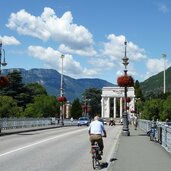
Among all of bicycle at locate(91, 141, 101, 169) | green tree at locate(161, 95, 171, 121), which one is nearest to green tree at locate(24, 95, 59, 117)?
green tree at locate(161, 95, 171, 121)

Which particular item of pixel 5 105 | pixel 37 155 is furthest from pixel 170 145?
pixel 5 105

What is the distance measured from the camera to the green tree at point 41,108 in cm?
10788

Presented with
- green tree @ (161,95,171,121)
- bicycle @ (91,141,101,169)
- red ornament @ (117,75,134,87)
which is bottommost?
bicycle @ (91,141,101,169)

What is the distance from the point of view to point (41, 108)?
366 ft

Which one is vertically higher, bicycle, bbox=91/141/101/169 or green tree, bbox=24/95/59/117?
green tree, bbox=24/95/59/117

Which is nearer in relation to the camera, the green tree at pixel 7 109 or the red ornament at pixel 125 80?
the red ornament at pixel 125 80

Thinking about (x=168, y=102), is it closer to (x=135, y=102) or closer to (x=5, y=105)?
(x=5, y=105)

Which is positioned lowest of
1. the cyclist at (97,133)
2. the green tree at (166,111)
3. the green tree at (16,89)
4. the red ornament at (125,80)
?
the cyclist at (97,133)

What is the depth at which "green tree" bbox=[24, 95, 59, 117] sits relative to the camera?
108 meters

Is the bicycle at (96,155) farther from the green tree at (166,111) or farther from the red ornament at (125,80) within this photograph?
the green tree at (166,111)

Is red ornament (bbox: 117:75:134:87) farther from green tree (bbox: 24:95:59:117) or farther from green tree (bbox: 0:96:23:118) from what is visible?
green tree (bbox: 24:95:59:117)

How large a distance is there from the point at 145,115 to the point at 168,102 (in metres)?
8.44

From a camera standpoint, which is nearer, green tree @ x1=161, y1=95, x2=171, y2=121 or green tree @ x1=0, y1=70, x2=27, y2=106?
green tree @ x1=161, y1=95, x2=171, y2=121

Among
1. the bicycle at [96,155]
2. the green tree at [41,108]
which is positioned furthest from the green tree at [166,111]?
the bicycle at [96,155]
